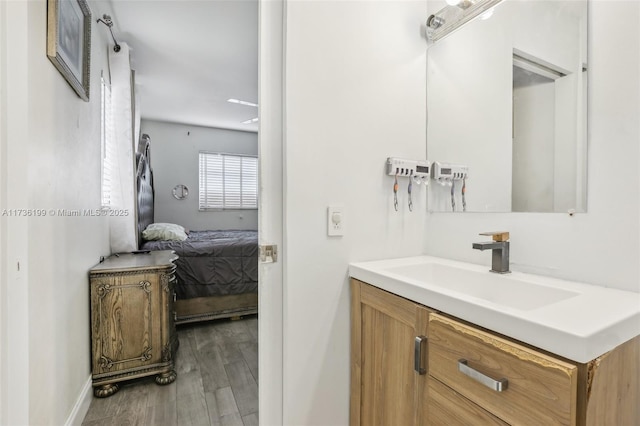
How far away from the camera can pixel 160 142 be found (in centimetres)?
525

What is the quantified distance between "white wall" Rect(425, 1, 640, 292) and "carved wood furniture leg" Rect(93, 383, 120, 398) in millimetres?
2362

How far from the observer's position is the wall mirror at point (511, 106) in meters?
1.02

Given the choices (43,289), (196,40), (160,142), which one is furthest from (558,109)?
(160,142)

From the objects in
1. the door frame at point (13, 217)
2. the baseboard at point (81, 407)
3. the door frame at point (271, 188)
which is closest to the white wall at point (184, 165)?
the baseboard at point (81, 407)

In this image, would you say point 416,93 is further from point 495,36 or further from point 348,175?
point 348,175

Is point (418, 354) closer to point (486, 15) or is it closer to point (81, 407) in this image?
point (486, 15)

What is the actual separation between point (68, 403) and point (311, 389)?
3.96ft

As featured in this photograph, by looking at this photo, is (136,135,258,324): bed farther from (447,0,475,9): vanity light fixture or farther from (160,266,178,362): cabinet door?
(447,0,475,9): vanity light fixture

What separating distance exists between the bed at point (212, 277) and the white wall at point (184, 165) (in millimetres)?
A: 2210

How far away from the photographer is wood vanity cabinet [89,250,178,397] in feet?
5.96

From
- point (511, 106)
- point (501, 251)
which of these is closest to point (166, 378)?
point (501, 251)

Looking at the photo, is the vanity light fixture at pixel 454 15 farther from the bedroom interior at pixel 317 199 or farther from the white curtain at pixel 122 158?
the white curtain at pixel 122 158

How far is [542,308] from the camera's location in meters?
0.73

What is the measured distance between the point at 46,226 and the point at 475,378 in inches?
62.2
